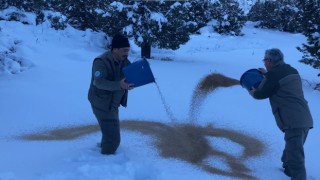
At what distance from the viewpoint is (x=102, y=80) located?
3994mm

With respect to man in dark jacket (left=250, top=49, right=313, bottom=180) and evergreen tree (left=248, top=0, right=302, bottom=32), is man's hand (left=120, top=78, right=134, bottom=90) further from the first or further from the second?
evergreen tree (left=248, top=0, right=302, bottom=32)

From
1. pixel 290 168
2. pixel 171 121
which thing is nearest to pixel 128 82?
pixel 290 168

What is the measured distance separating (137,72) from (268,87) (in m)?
1.33

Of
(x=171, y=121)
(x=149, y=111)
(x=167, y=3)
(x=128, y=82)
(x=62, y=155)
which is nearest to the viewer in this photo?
(x=128, y=82)

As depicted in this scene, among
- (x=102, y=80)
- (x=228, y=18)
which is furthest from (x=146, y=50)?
(x=228, y=18)

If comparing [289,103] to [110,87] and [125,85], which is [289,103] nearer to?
[125,85]

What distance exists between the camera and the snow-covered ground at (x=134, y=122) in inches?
163

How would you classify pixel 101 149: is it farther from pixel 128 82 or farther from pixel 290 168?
pixel 290 168

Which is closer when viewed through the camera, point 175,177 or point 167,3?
point 175,177

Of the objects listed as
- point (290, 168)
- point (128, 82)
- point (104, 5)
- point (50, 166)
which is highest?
point (104, 5)

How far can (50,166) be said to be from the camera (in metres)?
4.05

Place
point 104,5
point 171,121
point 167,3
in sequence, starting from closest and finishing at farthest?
point 171,121
point 167,3
point 104,5

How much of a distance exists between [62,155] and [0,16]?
8.76m

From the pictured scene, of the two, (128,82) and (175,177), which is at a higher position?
(128,82)
